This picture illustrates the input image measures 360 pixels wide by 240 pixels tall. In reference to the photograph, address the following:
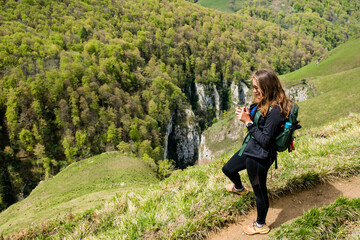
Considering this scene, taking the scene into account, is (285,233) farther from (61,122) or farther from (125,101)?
(125,101)

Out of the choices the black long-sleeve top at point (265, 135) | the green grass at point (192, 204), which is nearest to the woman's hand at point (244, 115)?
the black long-sleeve top at point (265, 135)

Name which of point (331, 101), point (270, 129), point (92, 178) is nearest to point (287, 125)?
point (270, 129)

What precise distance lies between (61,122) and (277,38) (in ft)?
615

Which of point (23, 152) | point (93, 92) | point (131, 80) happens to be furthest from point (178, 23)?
point (23, 152)

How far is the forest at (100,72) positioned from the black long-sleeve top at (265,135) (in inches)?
2638

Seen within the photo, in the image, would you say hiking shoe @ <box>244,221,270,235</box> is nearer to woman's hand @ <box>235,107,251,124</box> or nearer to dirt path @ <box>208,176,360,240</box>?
dirt path @ <box>208,176,360,240</box>

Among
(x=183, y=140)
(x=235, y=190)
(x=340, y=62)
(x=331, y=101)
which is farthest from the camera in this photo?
(x=183, y=140)

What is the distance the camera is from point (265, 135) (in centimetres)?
326

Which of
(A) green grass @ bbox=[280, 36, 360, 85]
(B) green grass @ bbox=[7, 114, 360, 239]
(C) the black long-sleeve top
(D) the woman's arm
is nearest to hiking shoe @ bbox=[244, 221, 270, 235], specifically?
(B) green grass @ bbox=[7, 114, 360, 239]

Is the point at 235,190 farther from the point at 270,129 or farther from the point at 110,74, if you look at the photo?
the point at 110,74

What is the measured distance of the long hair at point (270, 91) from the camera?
329 centimetres

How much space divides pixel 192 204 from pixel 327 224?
98.1 inches

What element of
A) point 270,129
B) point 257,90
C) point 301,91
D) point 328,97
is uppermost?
point 257,90

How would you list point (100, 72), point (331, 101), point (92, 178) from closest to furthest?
point (92, 178) → point (331, 101) → point (100, 72)
